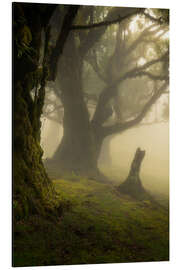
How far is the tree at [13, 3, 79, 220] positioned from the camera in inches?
187

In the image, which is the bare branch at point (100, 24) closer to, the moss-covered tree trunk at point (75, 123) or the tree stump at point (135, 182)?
the moss-covered tree trunk at point (75, 123)

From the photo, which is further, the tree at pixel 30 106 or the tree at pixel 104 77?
the tree at pixel 104 77

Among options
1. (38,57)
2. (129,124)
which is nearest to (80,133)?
(129,124)

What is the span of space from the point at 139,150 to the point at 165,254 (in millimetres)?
1805

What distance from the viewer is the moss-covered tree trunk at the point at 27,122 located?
474 centimetres

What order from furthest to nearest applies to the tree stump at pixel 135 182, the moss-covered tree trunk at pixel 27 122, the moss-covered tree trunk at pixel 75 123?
the moss-covered tree trunk at pixel 75 123
the tree stump at pixel 135 182
the moss-covered tree trunk at pixel 27 122

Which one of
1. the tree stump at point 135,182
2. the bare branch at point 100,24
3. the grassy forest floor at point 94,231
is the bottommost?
the grassy forest floor at point 94,231

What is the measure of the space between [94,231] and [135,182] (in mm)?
1104

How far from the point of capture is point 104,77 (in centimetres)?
626

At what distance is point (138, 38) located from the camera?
6070 millimetres

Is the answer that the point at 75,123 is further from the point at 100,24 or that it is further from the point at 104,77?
the point at 100,24

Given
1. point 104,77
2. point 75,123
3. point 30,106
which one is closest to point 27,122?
point 30,106

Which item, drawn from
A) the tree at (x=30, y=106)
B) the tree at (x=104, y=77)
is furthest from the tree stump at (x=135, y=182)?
the tree at (x=30, y=106)

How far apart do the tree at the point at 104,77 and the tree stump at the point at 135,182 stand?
57 cm
